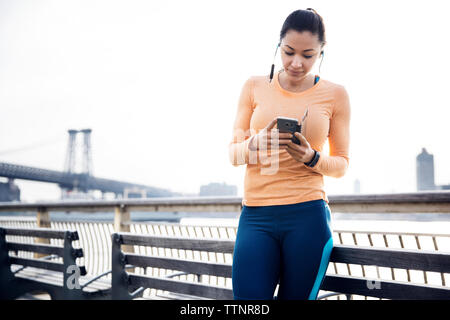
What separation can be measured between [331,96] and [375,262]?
68cm

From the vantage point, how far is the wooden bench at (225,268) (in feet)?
4.52

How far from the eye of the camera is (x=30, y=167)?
25781 millimetres

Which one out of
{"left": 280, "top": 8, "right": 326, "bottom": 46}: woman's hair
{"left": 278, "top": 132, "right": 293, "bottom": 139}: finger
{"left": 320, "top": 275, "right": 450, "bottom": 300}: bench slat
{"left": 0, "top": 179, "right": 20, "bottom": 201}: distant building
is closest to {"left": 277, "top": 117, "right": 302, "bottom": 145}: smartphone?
{"left": 278, "top": 132, "right": 293, "bottom": 139}: finger

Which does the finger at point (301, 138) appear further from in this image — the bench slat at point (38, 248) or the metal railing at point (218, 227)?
the bench slat at point (38, 248)

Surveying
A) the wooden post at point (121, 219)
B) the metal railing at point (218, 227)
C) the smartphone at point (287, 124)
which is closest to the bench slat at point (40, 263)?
the metal railing at point (218, 227)

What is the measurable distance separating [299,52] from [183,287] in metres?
1.38

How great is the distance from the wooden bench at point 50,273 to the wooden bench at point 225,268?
609 mm

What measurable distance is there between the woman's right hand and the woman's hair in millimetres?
412

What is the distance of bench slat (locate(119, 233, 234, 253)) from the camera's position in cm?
188

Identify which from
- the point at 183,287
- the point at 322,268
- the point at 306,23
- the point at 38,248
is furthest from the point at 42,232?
the point at 306,23

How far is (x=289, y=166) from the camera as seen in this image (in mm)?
1550

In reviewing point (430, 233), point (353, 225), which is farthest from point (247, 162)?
point (353, 225)
